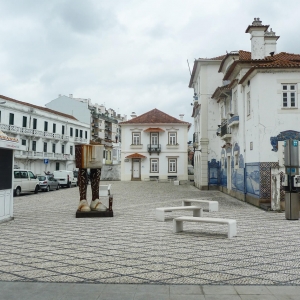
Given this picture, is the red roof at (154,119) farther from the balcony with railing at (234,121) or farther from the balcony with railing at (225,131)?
the balcony with railing at (234,121)

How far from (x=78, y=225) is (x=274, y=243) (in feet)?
19.2

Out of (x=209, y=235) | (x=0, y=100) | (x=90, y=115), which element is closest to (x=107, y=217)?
(x=209, y=235)

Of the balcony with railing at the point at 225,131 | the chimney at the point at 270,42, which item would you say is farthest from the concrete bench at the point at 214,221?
the chimney at the point at 270,42

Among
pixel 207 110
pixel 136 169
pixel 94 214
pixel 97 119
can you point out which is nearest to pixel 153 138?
pixel 136 169

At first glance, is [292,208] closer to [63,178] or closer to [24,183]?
[24,183]

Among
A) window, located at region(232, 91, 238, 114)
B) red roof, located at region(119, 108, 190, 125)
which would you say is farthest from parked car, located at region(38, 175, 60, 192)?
red roof, located at region(119, 108, 190, 125)

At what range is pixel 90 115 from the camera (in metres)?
64.8

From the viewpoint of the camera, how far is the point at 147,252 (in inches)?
305

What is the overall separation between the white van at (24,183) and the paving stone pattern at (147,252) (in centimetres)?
1319

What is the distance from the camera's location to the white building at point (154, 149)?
1839 inches

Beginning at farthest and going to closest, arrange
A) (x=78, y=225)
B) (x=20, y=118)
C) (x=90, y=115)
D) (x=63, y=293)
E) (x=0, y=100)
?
(x=90, y=115), (x=20, y=118), (x=0, y=100), (x=78, y=225), (x=63, y=293)

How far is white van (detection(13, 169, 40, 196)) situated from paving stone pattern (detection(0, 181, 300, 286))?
13194mm

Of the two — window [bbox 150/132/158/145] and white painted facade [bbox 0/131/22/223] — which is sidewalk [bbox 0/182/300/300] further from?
window [bbox 150/132/158/145]

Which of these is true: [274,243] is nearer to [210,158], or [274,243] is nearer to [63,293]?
[63,293]
